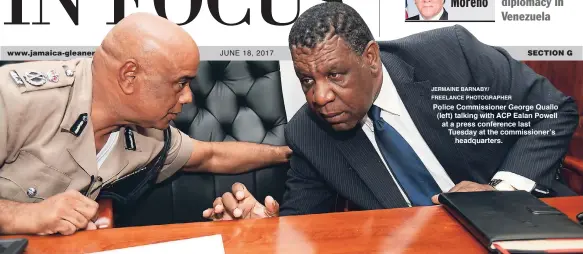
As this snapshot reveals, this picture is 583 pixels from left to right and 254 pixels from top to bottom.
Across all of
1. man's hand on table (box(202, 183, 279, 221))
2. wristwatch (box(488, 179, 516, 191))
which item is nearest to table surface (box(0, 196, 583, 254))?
man's hand on table (box(202, 183, 279, 221))

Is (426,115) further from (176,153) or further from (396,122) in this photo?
(176,153)

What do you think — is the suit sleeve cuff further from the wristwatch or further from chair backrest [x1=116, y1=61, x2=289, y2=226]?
chair backrest [x1=116, y1=61, x2=289, y2=226]

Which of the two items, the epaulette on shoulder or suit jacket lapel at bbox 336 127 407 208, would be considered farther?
suit jacket lapel at bbox 336 127 407 208

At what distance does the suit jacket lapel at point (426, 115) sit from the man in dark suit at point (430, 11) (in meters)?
0.24

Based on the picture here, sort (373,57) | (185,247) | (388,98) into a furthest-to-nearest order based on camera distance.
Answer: (388,98), (373,57), (185,247)

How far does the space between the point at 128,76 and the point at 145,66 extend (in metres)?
0.06

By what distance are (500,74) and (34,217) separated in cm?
139

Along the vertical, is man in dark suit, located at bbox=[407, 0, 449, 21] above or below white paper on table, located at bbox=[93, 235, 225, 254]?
above

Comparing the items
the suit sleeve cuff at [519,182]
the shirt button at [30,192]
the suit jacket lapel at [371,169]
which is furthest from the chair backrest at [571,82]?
the shirt button at [30,192]

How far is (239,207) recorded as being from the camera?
1374 millimetres

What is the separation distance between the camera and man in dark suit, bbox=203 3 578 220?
164cm

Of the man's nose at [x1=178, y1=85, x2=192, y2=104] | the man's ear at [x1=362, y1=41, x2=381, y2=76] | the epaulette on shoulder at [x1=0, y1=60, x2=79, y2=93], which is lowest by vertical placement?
the man's nose at [x1=178, y1=85, x2=192, y2=104]

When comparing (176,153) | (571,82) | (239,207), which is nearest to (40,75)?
(176,153)

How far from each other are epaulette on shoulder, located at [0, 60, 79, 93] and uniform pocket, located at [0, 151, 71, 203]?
0.59ft
